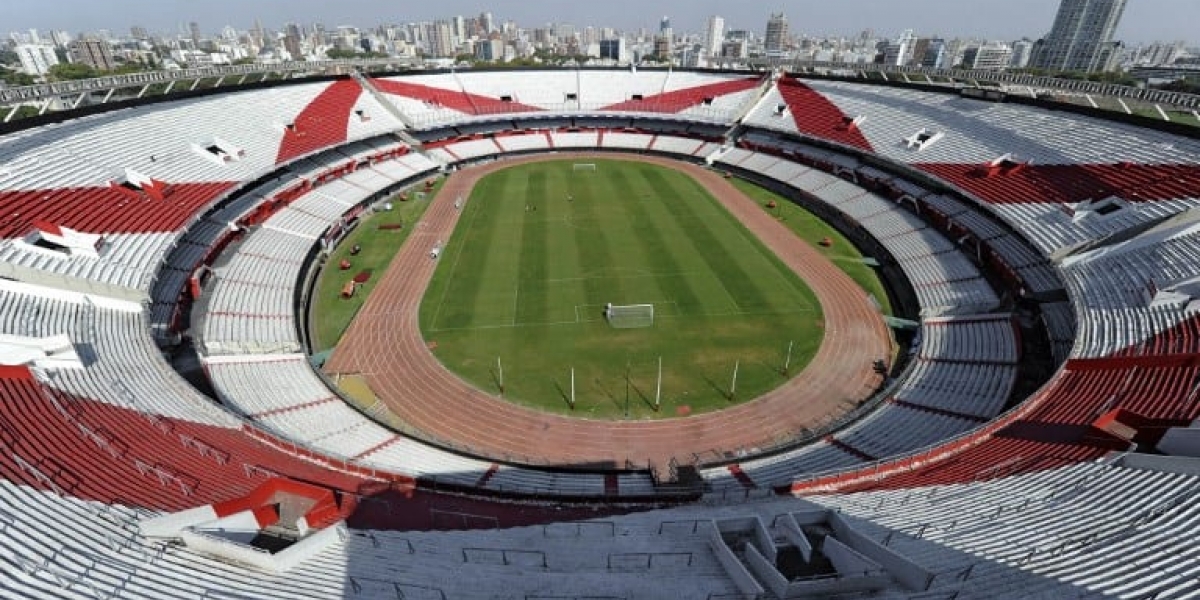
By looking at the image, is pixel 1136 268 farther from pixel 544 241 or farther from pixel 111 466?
pixel 111 466

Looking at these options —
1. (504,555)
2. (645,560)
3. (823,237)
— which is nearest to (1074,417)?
(645,560)

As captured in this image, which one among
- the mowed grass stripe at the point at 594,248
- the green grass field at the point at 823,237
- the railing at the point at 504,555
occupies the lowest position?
the mowed grass stripe at the point at 594,248

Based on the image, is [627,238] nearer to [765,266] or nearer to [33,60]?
[765,266]

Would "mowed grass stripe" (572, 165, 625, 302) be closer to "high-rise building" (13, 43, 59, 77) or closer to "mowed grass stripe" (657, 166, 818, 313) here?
"mowed grass stripe" (657, 166, 818, 313)

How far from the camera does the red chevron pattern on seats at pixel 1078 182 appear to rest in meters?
30.4

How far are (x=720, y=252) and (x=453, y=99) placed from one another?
41.9 m

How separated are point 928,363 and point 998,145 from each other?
2479 centimetres

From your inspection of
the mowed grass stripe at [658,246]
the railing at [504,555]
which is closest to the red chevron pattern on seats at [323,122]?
the mowed grass stripe at [658,246]

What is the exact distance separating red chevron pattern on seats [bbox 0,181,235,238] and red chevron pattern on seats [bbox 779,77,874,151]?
5033 centimetres

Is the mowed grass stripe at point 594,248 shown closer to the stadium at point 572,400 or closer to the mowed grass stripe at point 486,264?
the stadium at point 572,400

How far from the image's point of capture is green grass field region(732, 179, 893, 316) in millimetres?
35188

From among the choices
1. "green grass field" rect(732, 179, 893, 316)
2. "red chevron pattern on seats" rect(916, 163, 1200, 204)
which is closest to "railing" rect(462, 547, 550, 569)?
"green grass field" rect(732, 179, 893, 316)

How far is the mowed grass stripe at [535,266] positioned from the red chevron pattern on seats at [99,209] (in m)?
19.4

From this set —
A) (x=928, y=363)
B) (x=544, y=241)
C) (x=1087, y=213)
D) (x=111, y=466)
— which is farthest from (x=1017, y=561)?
(x=544, y=241)
